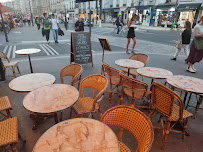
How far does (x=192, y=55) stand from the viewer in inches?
199

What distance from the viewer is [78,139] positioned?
139 centimetres

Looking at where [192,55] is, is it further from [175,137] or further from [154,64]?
[175,137]

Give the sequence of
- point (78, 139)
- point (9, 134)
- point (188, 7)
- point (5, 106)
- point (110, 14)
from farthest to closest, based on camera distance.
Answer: point (110, 14), point (188, 7), point (5, 106), point (9, 134), point (78, 139)

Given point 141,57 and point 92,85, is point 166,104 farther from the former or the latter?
point 141,57

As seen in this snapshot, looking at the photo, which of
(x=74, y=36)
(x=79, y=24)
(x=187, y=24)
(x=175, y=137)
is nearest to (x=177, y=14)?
(x=79, y=24)

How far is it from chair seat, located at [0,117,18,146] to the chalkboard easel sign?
3744 millimetres

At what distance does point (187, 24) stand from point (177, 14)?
23265 mm

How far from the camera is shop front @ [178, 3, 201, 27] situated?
21859 millimetres

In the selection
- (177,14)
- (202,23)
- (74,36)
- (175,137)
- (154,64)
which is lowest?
(175,137)

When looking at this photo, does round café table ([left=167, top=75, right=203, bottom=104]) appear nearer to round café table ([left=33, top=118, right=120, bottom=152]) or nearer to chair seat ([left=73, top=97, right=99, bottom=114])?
chair seat ([left=73, top=97, right=99, bottom=114])

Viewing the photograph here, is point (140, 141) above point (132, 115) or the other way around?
the other way around

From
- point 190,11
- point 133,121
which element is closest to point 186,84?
point 133,121

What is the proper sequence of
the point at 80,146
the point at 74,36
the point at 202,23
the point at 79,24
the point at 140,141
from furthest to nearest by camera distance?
1. the point at 79,24
2. the point at 74,36
3. the point at 202,23
4. the point at 140,141
5. the point at 80,146

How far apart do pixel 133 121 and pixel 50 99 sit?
48.2 inches
